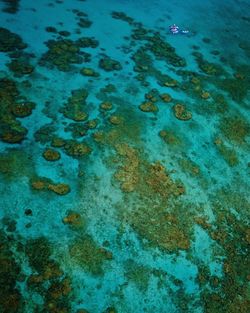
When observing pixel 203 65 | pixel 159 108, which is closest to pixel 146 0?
pixel 203 65

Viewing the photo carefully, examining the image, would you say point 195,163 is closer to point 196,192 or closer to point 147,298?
point 196,192

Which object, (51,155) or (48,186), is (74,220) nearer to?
(48,186)

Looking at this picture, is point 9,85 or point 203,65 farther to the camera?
point 203,65

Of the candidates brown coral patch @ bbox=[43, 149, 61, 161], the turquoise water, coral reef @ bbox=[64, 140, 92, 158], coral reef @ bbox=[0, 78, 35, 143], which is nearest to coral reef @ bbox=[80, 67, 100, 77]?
the turquoise water

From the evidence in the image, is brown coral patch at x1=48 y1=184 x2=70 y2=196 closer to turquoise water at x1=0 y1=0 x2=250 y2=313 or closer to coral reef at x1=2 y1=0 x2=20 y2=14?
turquoise water at x1=0 y1=0 x2=250 y2=313

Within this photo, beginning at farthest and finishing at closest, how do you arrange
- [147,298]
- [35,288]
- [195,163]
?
[195,163] < [147,298] < [35,288]

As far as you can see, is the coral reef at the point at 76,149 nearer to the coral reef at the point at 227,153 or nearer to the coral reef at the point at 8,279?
the coral reef at the point at 8,279

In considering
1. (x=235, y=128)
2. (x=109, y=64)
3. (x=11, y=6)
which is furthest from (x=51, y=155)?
(x=11, y=6)
